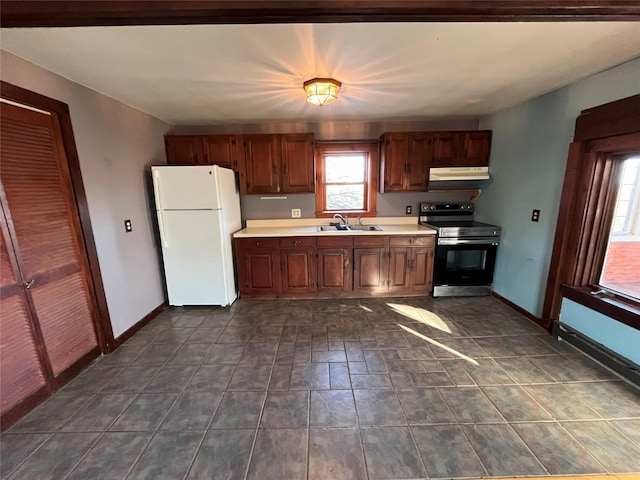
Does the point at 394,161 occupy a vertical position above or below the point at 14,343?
above

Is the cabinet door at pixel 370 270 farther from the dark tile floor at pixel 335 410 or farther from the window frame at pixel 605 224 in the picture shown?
the window frame at pixel 605 224

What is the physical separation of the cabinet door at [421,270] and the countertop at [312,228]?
0.86 feet

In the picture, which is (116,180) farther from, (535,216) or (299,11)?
(535,216)

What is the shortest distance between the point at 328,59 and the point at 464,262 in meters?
2.80

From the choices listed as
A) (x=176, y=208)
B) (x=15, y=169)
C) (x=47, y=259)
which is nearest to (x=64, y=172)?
(x=15, y=169)

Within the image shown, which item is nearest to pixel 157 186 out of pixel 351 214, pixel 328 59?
pixel 328 59

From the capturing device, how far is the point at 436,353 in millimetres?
2275

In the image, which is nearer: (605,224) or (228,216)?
(605,224)

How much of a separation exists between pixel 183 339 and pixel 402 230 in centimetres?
273

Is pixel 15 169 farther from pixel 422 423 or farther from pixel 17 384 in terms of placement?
pixel 422 423

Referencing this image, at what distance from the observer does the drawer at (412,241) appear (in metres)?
3.28

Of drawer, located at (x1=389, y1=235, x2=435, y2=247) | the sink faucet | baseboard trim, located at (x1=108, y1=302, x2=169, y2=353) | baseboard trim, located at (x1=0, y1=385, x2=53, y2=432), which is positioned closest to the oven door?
drawer, located at (x1=389, y1=235, x2=435, y2=247)

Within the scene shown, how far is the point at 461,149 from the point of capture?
339 cm

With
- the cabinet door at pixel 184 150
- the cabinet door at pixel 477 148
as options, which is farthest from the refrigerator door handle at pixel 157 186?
the cabinet door at pixel 477 148
